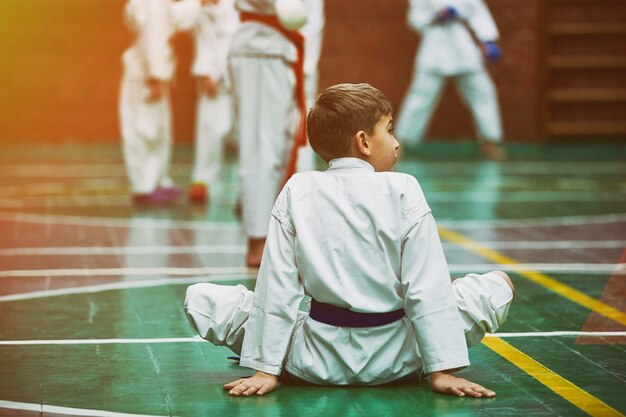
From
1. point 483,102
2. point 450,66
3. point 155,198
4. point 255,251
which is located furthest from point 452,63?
point 255,251

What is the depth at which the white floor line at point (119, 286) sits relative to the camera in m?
6.80

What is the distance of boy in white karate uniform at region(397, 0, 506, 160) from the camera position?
15172mm

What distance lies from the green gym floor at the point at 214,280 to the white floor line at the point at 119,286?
0.02m

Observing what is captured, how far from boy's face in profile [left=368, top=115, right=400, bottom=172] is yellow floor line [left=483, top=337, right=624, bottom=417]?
3.32ft

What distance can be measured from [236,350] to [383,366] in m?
0.62

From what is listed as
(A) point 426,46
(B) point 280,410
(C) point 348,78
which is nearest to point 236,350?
(B) point 280,410

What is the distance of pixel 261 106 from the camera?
25.0 feet

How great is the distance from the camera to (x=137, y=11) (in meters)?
11.3

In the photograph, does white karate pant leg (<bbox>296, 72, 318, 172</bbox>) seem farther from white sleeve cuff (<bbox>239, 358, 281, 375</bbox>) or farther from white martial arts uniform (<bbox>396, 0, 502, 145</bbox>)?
white martial arts uniform (<bbox>396, 0, 502, 145</bbox>)

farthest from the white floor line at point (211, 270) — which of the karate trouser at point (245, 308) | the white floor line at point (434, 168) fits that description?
the white floor line at point (434, 168)

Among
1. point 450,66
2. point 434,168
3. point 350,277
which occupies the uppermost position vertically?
point 450,66

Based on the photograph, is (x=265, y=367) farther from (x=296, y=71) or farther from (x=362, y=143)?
(x=296, y=71)

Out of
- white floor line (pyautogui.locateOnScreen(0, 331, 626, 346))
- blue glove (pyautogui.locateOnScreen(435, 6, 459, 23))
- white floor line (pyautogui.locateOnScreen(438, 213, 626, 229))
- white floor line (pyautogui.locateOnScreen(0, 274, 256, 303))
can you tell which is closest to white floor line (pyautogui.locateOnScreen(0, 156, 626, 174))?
blue glove (pyautogui.locateOnScreen(435, 6, 459, 23))

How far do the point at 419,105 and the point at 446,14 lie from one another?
121cm
